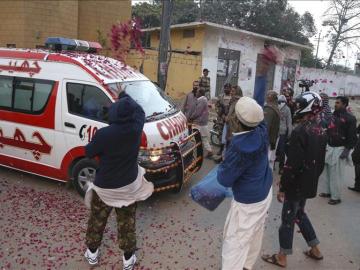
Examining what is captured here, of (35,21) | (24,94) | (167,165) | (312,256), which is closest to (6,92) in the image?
(24,94)

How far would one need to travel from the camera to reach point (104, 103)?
5809 mm

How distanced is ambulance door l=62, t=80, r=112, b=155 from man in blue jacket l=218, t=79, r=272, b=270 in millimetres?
2866

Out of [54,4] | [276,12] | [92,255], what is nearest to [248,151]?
[92,255]

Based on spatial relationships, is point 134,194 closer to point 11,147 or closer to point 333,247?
point 333,247

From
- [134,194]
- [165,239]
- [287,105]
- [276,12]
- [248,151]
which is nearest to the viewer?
[248,151]

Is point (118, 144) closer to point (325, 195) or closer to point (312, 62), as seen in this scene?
point (325, 195)

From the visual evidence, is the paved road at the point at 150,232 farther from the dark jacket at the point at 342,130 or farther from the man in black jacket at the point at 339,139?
the dark jacket at the point at 342,130

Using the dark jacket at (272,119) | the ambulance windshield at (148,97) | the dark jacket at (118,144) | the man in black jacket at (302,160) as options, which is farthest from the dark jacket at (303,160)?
the dark jacket at (272,119)

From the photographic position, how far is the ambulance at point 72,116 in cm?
576

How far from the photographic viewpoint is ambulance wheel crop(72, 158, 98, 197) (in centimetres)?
584

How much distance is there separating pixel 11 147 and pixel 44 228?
7.07ft

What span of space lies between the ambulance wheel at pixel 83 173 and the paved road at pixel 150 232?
0.81 ft

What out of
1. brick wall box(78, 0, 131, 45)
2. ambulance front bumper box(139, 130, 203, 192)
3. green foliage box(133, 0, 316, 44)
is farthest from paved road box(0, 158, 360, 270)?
green foliage box(133, 0, 316, 44)

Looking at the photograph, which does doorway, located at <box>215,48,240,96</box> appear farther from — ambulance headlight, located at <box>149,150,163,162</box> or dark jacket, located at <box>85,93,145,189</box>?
dark jacket, located at <box>85,93,145,189</box>
